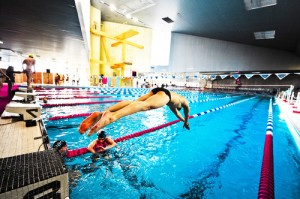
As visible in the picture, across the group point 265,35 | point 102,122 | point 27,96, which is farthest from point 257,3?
point 27,96

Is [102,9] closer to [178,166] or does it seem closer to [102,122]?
[178,166]

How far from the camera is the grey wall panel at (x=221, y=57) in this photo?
16469 millimetres

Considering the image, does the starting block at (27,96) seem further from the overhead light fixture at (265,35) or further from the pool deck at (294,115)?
the overhead light fixture at (265,35)

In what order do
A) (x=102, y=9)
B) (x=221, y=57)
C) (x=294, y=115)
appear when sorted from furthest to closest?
(x=102, y=9) < (x=221, y=57) < (x=294, y=115)

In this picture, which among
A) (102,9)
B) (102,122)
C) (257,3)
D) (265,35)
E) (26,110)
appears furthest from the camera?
(102,9)

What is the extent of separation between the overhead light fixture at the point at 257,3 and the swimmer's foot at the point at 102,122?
416 inches

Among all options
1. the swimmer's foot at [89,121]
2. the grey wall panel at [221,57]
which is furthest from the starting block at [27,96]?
the grey wall panel at [221,57]

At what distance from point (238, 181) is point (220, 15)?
12541 mm

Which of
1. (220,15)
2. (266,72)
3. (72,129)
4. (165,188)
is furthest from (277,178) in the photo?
(266,72)

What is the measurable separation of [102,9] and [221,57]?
1631 cm

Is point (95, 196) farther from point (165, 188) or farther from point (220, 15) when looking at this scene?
point (220, 15)

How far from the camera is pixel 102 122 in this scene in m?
1.60

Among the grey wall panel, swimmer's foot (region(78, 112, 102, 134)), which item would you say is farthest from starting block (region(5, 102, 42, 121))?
the grey wall panel

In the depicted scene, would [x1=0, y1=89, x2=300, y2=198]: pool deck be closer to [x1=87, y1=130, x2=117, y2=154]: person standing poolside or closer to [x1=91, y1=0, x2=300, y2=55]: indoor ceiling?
[x1=87, y1=130, x2=117, y2=154]: person standing poolside
